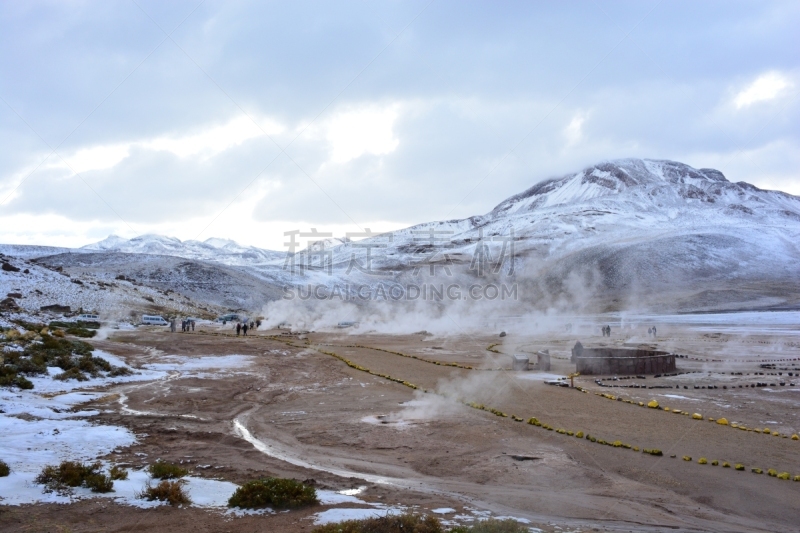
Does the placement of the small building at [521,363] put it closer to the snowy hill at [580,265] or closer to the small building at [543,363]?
the small building at [543,363]

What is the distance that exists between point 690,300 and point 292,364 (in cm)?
8773

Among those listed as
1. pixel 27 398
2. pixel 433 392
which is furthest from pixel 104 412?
pixel 433 392

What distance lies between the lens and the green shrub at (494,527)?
8.09 m

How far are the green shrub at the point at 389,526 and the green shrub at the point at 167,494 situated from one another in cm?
265

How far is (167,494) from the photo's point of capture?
380 inches

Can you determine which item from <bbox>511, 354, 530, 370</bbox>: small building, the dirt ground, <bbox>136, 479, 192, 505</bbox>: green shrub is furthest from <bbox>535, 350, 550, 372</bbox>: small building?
<bbox>136, 479, 192, 505</bbox>: green shrub

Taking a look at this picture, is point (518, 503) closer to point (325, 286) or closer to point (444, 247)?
point (325, 286)

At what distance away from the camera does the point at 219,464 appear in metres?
12.1

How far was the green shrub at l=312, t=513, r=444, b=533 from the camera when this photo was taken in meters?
8.15

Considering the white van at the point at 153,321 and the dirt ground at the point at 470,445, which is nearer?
the dirt ground at the point at 470,445

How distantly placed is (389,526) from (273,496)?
231 centimetres

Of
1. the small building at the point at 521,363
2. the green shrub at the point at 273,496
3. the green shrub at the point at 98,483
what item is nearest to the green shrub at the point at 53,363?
the green shrub at the point at 98,483

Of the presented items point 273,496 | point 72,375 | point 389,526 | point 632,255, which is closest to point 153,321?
point 72,375

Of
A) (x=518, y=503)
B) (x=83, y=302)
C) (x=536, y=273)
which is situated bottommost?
(x=518, y=503)
